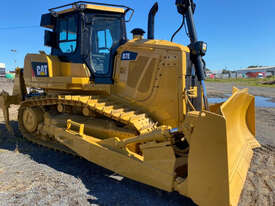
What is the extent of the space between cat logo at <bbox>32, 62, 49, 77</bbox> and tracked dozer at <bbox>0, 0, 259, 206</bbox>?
0.01m

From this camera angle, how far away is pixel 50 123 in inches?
192

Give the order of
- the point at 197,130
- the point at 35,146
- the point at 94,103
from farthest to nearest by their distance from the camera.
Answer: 1. the point at 35,146
2. the point at 94,103
3. the point at 197,130

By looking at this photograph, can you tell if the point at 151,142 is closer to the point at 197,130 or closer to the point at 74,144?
the point at 197,130

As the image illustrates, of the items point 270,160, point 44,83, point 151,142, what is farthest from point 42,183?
point 270,160

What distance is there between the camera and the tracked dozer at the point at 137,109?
2.72 m

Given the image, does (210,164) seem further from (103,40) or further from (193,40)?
(103,40)

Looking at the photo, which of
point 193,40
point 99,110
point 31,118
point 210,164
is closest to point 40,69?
point 31,118

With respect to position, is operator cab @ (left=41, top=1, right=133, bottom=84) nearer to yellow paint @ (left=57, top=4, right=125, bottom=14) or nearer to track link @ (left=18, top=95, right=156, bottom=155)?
yellow paint @ (left=57, top=4, right=125, bottom=14)

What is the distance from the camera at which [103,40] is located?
4.83 metres

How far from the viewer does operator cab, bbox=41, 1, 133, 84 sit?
4.56 metres

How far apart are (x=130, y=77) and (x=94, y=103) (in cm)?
85

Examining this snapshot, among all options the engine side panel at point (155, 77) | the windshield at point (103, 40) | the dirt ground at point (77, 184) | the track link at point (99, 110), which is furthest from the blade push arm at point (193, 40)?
the dirt ground at point (77, 184)

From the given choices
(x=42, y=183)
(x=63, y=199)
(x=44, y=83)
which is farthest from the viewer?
(x=44, y=83)

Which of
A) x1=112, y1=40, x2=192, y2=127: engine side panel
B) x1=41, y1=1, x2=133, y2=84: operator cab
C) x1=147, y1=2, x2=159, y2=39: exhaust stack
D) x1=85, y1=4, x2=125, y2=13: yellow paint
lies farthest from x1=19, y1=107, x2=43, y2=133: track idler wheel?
x1=147, y1=2, x2=159, y2=39: exhaust stack
